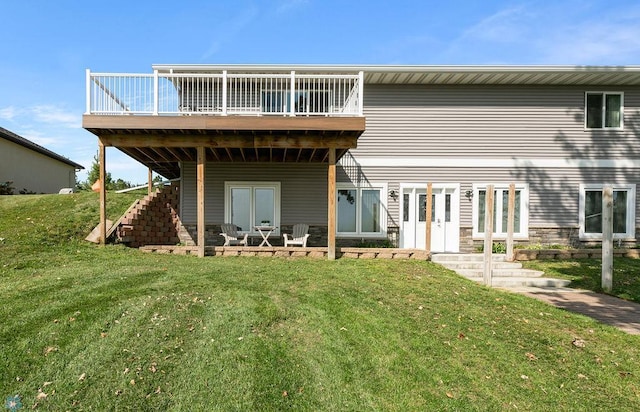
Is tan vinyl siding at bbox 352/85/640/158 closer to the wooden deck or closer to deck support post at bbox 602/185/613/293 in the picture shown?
the wooden deck

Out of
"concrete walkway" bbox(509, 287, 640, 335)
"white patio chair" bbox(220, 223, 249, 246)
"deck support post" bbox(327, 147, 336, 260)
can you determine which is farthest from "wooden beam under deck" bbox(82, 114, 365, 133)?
"concrete walkway" bbox(509, 287, 640, 335)

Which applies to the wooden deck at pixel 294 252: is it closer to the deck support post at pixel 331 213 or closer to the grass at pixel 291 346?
the deck support post at pixel 331 213

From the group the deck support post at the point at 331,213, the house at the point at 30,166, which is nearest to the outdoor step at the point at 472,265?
the deck support post at the point at 331,213

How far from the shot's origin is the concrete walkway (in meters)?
5.43

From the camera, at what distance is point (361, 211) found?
11250 millimetres

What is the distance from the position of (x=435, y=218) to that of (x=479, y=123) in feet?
10.5

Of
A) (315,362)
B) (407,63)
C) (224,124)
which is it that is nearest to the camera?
(315,362)

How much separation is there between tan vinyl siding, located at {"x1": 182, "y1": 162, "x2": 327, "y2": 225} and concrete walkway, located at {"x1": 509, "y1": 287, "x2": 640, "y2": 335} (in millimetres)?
→ 5822

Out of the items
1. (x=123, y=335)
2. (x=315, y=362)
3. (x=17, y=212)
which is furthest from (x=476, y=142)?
(x=17, y=212)

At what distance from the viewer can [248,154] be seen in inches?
420

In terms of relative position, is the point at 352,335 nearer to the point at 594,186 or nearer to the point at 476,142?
the point at 476,142

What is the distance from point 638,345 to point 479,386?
256 centimetres

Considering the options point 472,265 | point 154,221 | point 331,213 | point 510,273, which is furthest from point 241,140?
point 510,273

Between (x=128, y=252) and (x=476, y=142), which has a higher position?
(x=476, y=142)
